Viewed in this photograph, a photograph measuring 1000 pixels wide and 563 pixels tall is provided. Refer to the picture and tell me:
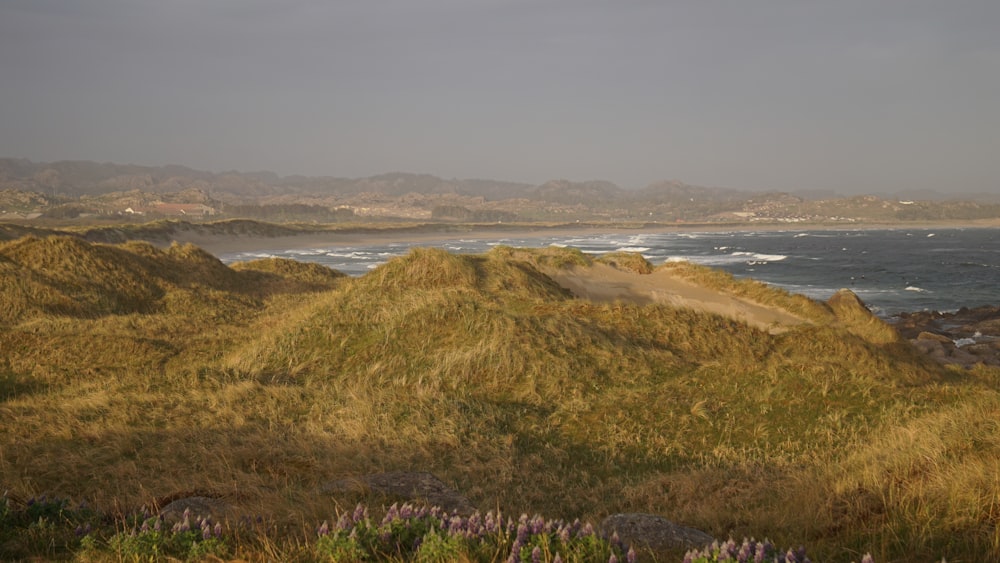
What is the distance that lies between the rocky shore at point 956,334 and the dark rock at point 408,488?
76.7ft

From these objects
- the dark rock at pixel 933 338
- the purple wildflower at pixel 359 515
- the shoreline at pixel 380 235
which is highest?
the purple wildflower at pixel 359 515

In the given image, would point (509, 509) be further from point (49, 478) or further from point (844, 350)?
point (844, 350)

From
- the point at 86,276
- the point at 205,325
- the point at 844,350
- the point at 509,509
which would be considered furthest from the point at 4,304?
the point at 844,350

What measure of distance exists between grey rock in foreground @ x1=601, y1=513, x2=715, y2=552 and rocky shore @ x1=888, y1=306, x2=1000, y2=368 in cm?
2340

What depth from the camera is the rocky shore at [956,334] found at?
23.8 m

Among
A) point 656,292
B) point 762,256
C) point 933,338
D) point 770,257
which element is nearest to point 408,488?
point 656,292

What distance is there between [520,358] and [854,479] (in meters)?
6.53

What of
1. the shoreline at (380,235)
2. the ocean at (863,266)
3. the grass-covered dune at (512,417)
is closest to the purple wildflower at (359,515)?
the grass-covered dune at (512,417)

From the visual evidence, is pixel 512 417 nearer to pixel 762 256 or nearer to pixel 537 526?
pixel 537 526

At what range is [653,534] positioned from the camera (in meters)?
3.92

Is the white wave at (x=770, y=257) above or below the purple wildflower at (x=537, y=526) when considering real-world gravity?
below

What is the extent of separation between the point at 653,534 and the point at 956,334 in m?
33.3

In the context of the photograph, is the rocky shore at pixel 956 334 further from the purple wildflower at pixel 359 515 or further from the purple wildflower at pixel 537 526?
the purple wildflower at pixel 359 515

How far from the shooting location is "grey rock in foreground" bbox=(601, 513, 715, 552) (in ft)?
12.3
